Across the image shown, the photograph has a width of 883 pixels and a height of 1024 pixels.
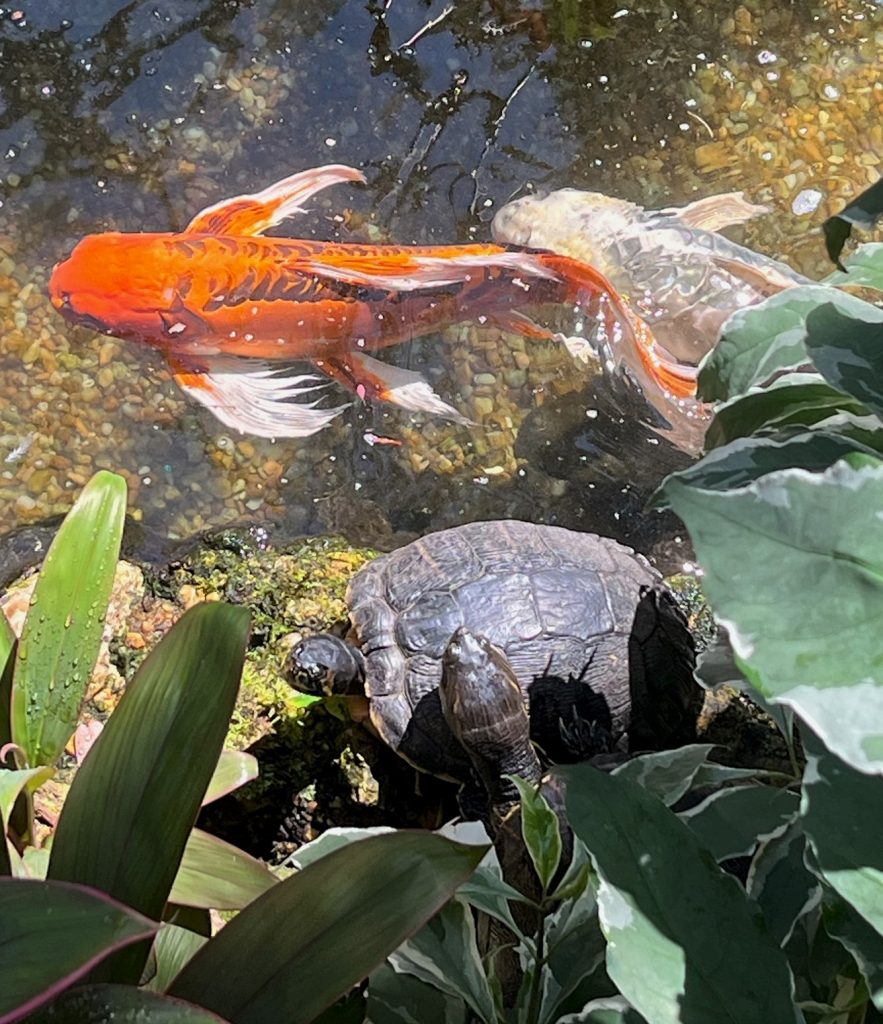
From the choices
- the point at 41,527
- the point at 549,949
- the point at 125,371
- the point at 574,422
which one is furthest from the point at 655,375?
the point at 549,949

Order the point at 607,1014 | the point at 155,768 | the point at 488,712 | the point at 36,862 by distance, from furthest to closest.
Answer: the point at 488,712, the point at 36,862, the point at 155,768, the point at 607,1014

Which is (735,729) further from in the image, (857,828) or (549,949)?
(857,828)

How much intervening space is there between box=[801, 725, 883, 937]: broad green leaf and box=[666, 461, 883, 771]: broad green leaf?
0.12m

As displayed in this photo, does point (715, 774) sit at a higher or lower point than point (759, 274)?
higher

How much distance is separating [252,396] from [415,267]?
1.98ft

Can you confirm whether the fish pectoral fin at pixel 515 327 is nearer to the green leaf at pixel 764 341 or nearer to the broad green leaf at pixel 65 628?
the broad green leaf at pixel 65 628

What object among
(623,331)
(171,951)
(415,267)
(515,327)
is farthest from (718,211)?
(171,951)

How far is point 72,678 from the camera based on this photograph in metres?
1.44

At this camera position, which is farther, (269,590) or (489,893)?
(269,590)

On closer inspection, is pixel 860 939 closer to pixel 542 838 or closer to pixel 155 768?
pixel 542 838

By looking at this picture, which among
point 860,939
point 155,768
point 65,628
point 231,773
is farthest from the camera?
point 231,773

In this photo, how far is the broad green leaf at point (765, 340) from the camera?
2.79 ft

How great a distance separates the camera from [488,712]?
1.80 meters

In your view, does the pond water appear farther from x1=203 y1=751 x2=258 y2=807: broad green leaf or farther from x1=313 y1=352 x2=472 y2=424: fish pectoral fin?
x1=203 y1=751 x2=258 y2=807: broad green leaf
